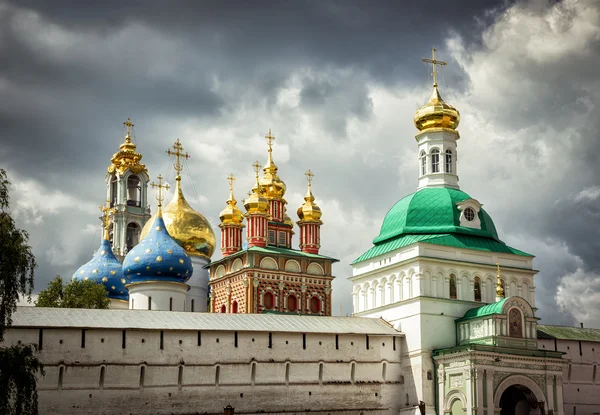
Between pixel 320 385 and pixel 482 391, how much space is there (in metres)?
4.95

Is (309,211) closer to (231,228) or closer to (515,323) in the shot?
(231,228)

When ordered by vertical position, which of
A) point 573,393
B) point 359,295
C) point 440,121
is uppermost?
point 440,121

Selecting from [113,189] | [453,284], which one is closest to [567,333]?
[453,284]

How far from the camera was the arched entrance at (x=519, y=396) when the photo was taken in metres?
31.0

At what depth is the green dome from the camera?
34.5 m

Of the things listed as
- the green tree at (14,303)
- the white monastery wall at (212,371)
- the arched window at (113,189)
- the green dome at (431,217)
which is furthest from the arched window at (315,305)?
the green tree at (14,303)

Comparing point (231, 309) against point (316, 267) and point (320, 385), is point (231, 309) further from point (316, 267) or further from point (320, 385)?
point (320, 385)

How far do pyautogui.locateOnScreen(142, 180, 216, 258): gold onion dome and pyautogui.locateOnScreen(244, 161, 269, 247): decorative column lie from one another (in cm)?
359

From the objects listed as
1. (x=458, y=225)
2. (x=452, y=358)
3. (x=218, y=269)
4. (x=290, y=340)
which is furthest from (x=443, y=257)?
(x=218, y=269)

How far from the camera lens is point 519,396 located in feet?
107

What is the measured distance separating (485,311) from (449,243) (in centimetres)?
295

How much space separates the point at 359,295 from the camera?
1425 inches

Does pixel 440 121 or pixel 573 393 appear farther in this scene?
pixel 440 121

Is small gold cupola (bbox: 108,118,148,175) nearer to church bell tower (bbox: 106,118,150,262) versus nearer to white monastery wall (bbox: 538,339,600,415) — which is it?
A: church bell tower (bbox: 106,118,150,262)
